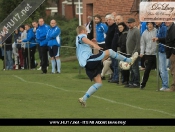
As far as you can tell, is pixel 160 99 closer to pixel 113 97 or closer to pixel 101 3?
pixel 113 97

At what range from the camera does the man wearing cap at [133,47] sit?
67.9ft

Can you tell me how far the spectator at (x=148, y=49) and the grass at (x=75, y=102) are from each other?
454mm

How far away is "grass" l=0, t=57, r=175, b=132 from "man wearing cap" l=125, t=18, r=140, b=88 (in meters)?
0.43

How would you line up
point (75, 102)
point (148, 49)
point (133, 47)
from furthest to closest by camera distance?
1. point (133, 47)
2. point (148, 49)
3. point (75, 102)

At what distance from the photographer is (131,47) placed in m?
20.9

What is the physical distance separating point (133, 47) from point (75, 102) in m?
5.01

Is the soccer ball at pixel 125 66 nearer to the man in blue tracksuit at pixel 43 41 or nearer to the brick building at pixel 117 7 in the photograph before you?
the man in blue tracksuit at pixel 43 41

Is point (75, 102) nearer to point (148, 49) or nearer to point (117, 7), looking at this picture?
point (148, 49)

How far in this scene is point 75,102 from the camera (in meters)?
16.5

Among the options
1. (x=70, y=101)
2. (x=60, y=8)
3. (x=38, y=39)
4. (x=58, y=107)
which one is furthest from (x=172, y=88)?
(x=60, y=8)

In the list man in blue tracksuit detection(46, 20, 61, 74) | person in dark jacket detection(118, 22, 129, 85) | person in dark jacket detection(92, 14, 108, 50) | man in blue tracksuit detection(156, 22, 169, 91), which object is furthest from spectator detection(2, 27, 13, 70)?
man in blue tracksuit detection(156, 22, 169, 91)

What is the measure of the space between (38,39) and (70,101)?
37.2ft

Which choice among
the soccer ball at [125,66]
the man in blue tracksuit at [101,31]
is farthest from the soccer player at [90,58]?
the man in blue tracksuit at [101,31]

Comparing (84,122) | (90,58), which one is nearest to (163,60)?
(90,58)
